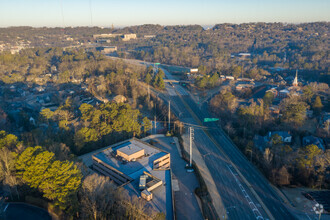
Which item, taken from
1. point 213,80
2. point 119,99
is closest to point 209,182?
point 119,99

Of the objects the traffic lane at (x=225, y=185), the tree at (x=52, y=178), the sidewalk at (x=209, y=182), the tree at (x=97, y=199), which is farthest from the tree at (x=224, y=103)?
the tree at (x=52, y=178)

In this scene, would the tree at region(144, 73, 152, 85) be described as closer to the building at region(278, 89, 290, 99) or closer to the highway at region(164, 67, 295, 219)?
the highway at region(164, 67, 295, 219)

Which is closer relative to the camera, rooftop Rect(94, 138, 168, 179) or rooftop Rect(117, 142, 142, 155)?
rooftop Rect(94, 138, 168, 179)

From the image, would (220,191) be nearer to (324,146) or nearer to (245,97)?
(324,146)

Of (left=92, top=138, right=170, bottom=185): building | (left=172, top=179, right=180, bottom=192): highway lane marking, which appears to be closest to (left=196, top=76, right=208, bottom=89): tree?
(left=92, top=138, right=170, bottom=185): building

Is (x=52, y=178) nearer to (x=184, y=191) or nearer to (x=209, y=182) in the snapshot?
(x=184, y=191)

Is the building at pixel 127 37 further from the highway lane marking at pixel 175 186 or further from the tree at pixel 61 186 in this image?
the tree at pixel 61 186

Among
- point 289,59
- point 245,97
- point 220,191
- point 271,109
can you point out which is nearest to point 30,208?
point 220,191
